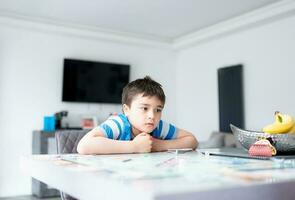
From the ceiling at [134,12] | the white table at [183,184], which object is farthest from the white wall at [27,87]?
the white table at [183,184]

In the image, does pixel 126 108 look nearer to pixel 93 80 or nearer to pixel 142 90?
pixel 142 90

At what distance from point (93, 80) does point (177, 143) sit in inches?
163

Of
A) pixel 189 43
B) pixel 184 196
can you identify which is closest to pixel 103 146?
pixel 184 196

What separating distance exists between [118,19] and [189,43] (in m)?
1.47

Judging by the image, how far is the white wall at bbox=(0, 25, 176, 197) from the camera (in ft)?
16.0

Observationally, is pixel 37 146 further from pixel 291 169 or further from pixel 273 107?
pixel 291 169

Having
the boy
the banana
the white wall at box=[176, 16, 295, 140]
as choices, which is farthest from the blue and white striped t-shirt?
the white wall at box=[176, 16, 295, 140]

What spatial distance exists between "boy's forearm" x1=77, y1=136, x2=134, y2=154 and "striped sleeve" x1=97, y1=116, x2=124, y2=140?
135 millimetres

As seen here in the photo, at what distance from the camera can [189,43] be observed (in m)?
5.99

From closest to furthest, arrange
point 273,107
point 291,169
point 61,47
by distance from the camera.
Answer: point 291,169, point 273,107, point 61,47

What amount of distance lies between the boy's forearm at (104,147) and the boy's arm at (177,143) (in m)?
0.17

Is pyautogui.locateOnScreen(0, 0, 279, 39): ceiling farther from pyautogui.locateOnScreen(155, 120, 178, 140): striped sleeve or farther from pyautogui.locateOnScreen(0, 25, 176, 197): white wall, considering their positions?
pyautogui.locateOnScreen(155, 120, 178, 140): striped sleeve

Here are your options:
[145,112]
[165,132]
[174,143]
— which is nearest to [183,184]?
[145,112]

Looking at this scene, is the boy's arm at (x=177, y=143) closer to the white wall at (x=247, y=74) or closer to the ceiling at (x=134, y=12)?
the ceiling at (x=134, y=12)
